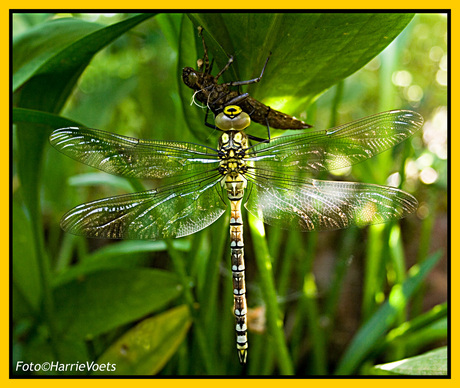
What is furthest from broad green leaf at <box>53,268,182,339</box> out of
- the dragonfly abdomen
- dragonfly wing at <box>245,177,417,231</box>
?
dragonfly wing at <box>245,177,417,231</box>

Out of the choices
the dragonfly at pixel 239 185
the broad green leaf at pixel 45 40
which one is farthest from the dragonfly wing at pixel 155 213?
the broad green leaf at pixel 45 40

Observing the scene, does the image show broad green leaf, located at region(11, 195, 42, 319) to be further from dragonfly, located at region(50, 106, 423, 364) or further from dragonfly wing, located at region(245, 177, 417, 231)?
dragonfly wing, located at region(245, 177, 417, 231)

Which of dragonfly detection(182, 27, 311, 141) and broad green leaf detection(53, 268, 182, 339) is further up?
dragonfly detection(182, 27, 311, 141)

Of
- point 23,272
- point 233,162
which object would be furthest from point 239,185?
point 23,272

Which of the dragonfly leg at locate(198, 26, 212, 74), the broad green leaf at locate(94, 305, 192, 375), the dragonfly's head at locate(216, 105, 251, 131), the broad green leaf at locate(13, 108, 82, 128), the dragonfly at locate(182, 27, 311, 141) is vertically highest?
the dragonfly leg at locate(198, 26, 212, 74)

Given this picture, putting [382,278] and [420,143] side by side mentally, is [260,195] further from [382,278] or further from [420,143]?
[420,143]

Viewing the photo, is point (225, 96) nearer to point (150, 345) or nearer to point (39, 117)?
point (39, 117)

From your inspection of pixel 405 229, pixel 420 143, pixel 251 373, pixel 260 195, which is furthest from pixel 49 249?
pixel 420 143
